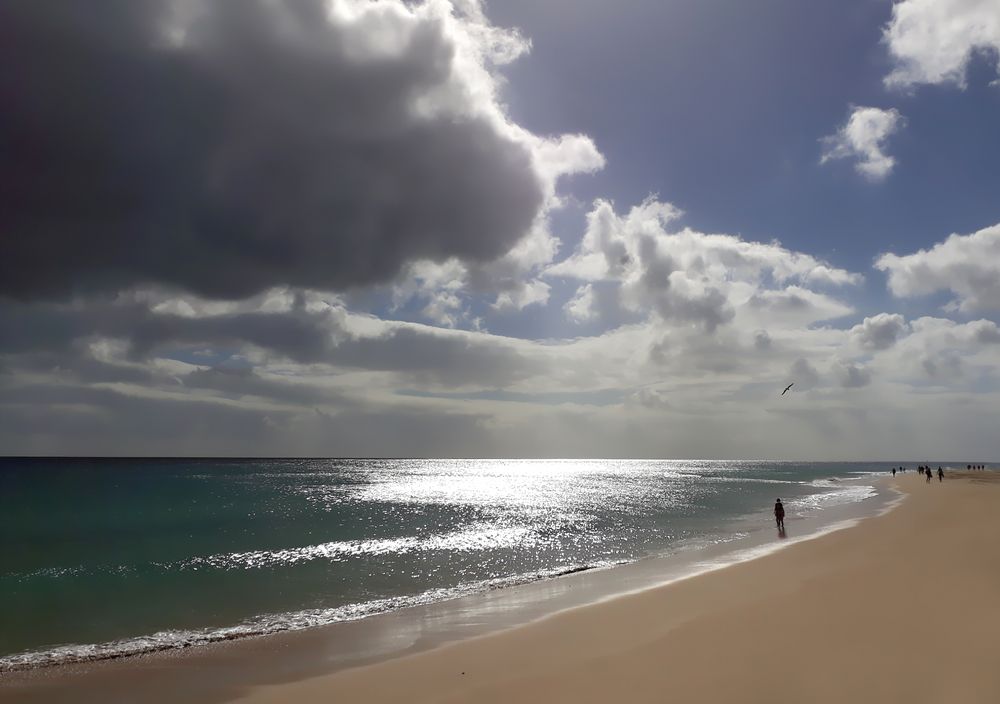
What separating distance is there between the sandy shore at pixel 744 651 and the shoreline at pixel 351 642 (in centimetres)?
82

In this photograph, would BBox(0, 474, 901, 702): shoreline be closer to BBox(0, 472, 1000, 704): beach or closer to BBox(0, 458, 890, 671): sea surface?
BBox(0, 472, 1000, 704): beach

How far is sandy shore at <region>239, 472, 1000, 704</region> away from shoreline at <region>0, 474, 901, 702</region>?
0.82 metres

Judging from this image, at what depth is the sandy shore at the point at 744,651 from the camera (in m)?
8.38

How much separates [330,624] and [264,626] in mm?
1809

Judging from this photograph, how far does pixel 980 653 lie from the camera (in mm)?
9086

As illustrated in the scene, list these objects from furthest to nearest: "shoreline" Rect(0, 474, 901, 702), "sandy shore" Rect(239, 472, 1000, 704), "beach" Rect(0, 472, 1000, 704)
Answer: "shoreline" Rect(0, 474, 901, 702), "beach" Rect(0, 472, 1000, 704), "sandy shore" Rect(239, 472, 1000, 704)

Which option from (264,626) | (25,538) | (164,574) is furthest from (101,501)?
(264,626)

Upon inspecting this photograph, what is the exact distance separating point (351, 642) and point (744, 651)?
29.4ft

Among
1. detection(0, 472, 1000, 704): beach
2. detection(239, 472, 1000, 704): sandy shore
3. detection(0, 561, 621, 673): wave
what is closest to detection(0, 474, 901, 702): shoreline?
detection(0, 472, 1000, 704): beach

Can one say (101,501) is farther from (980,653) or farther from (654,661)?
(980,653)

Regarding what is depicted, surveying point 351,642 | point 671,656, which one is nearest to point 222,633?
point 351,642

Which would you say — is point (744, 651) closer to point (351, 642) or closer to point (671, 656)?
point (671, 656)

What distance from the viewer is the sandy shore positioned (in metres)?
8.38

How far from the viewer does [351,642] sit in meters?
13.5
